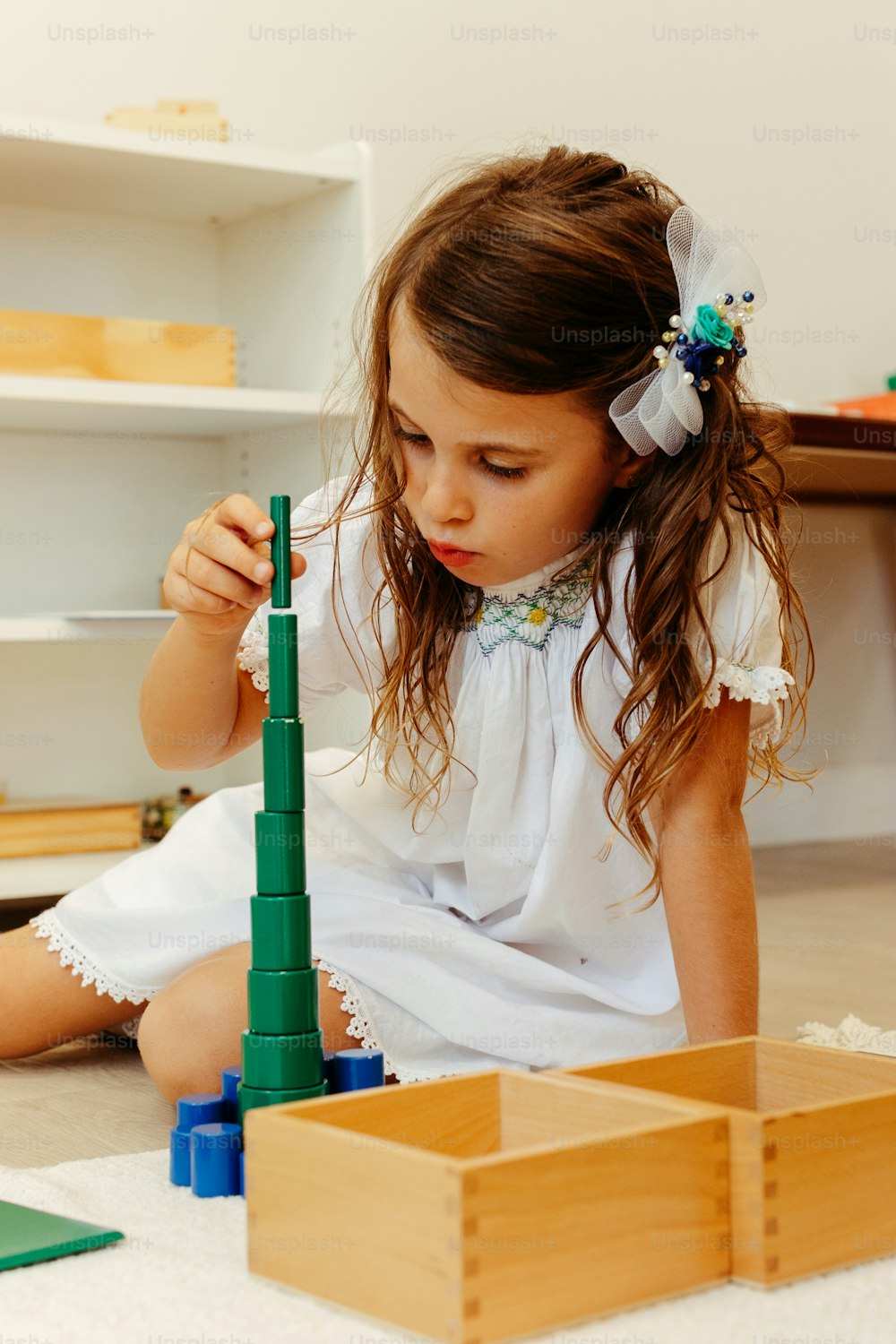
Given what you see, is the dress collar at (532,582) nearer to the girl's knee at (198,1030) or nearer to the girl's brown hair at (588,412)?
the girl's brown hair at (588,412)

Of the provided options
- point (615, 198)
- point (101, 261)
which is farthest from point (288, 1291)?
point (101, 261)

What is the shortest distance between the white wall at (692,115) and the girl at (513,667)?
2.82 ft

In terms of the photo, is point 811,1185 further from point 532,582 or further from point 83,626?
point 83,626

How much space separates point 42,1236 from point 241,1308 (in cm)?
12

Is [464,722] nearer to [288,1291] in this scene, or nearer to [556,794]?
[556,794]

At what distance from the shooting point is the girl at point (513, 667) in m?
0.86

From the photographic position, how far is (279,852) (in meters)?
0.69

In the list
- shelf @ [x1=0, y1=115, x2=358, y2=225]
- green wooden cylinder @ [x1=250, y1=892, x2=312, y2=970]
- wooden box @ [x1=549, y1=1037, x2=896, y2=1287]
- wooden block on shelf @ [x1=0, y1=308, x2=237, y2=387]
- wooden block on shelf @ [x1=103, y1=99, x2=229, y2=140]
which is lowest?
wooden box @ [x1=549, y1=1037, x2=896, y2=1287]

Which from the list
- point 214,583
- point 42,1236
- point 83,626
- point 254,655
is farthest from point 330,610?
point 83,626

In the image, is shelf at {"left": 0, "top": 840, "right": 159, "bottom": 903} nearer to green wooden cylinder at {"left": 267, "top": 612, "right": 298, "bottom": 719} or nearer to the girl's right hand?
the girl's right hand

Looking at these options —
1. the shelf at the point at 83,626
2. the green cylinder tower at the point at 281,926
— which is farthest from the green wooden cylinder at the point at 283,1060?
the shelf at the point at 83,626

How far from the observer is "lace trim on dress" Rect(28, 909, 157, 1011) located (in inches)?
42.5

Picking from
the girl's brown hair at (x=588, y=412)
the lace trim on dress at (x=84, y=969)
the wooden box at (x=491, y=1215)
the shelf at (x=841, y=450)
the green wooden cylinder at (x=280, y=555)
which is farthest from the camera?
the shelf at (x=841, y=450)

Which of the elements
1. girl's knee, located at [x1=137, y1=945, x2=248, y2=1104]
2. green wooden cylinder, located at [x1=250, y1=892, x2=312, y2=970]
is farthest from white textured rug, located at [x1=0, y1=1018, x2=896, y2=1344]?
girl's knee, located at [x1=137, y1=945, x2=248, y2=1104]
